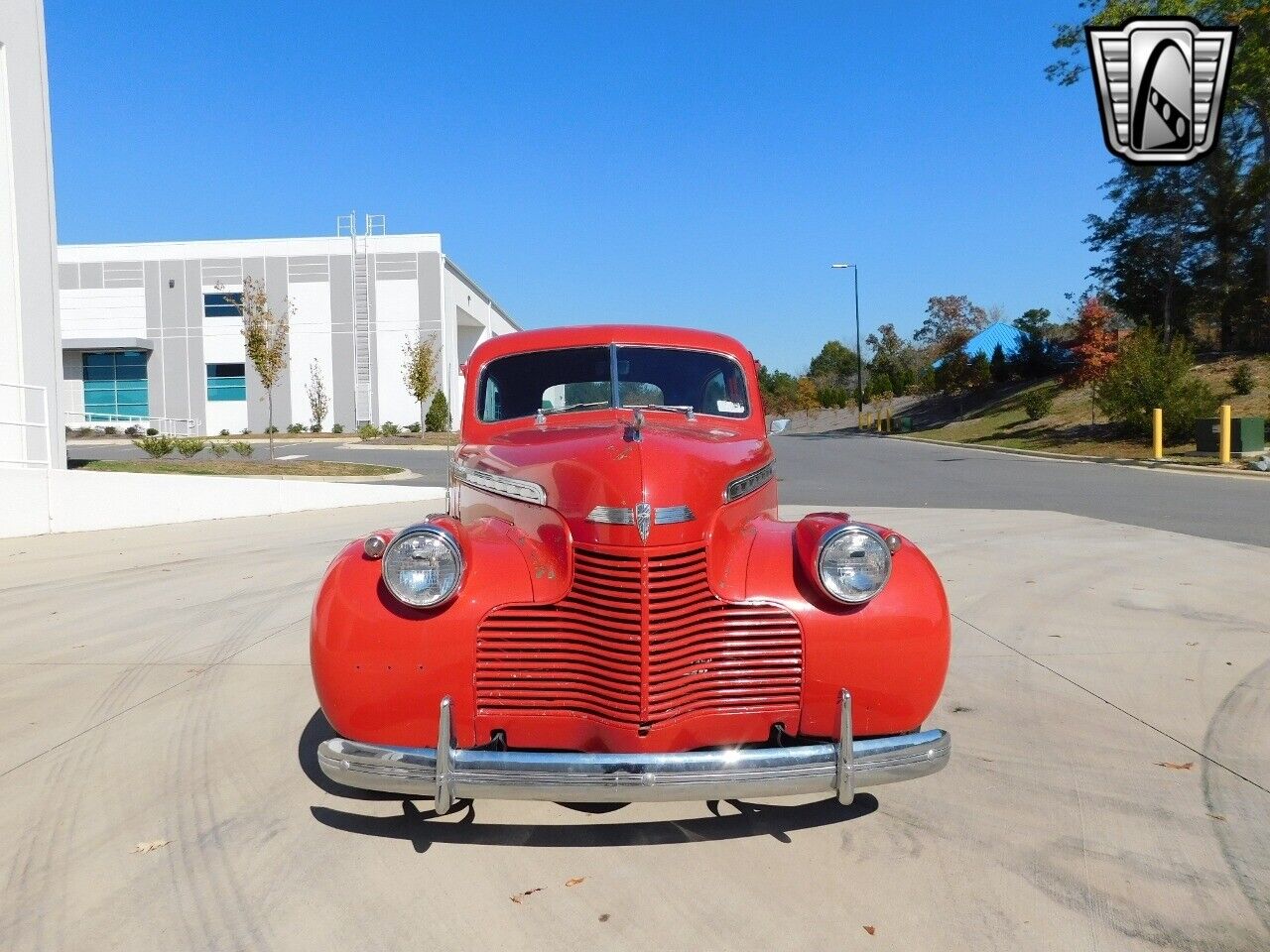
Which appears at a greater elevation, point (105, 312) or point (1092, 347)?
point (105, 312)

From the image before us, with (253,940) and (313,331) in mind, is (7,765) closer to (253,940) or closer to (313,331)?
(253,940)

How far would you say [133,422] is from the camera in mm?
42750

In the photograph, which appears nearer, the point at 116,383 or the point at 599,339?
the point at 599,339

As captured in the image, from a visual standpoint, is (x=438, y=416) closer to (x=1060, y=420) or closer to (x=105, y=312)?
(x=105, y=312)

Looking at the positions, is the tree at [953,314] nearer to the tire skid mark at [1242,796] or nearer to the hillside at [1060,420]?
the hillside at [1060,420]

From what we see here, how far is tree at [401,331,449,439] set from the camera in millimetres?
35531

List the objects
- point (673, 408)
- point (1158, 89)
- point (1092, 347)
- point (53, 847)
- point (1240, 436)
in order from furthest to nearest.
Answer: point (1092, 347)
point (1240, 436)
point (1158, 89)
point (673, 408)
point (53, 847)

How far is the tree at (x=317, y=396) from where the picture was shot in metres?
42.4

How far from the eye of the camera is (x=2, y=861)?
296 cm

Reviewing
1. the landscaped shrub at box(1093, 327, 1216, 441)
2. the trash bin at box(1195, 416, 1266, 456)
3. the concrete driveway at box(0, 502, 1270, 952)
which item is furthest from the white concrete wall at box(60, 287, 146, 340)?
the concrete driveway at box(0, 502, 1270, 952)

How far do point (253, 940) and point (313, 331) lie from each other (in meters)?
43.6

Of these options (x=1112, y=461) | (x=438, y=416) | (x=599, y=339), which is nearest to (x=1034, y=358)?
(x=1112, y=461)

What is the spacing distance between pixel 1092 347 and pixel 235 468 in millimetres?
25633

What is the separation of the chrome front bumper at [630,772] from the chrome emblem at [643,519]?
657 millimetres
